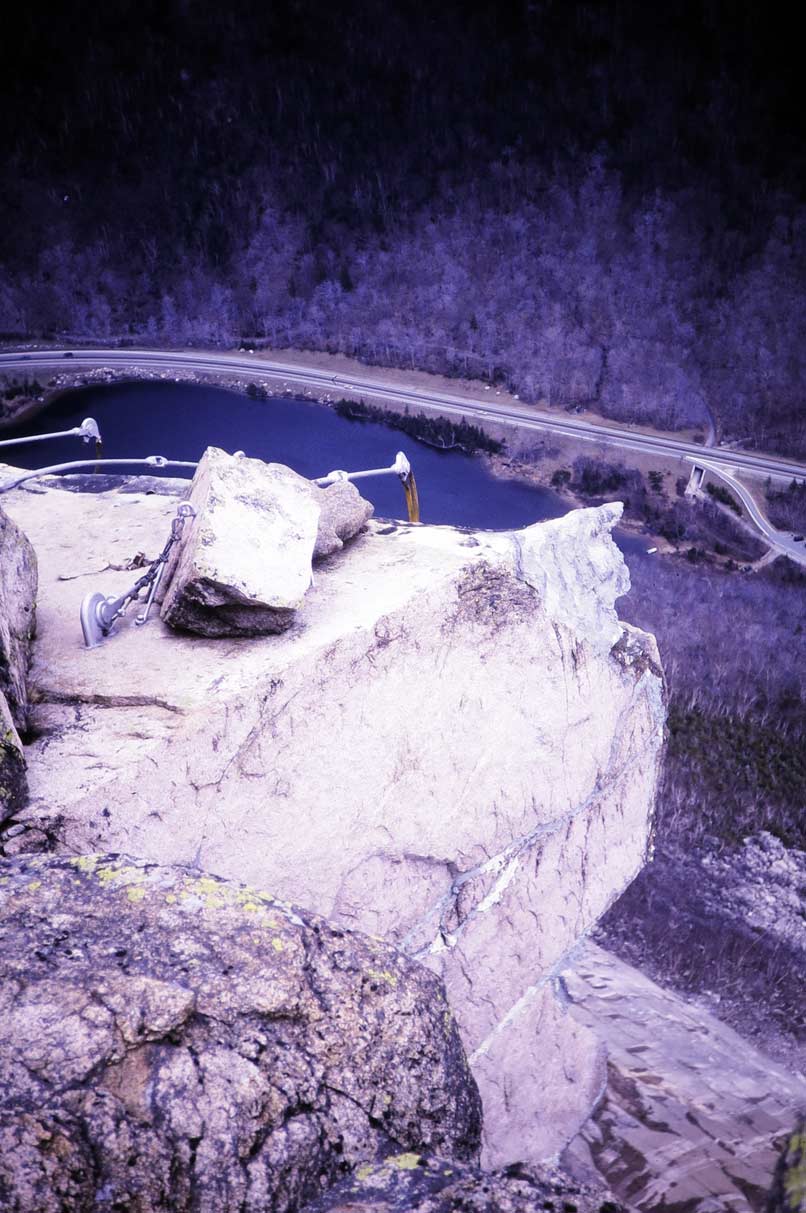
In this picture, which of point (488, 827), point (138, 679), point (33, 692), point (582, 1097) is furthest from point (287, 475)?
point (582, 1097)

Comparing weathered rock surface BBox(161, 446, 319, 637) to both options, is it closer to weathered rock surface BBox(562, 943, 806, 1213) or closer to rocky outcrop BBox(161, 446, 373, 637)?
rocky outcrop BBox(161, 446, 373, 637)

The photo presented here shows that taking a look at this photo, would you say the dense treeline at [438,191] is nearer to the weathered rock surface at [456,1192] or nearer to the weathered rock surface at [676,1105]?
the weathered rock surface at [676,1105]

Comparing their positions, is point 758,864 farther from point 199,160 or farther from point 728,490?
point 199,160

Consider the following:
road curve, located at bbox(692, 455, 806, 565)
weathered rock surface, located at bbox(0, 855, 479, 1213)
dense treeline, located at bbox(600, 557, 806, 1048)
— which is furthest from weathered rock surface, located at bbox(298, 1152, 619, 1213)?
road curve, located at bbox(692, 455, 806, 565)

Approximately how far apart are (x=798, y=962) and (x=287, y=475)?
3837mm

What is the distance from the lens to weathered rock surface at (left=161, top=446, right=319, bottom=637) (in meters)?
2.49

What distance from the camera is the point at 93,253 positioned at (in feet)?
27.2

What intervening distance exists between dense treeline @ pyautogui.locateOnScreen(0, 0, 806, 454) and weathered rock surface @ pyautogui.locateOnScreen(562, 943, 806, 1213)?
4969mm

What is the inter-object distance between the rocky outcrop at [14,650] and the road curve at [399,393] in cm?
545

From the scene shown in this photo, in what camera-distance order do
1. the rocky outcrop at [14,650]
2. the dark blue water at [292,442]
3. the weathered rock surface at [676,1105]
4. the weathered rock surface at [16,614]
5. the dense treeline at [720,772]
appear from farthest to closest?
1. the dark blue water at [292,442]
2. the dense treeline at [720,772]
3. the weathered rock surface at [676,1105]
4. the weathered rock surface at [16,614]
5. the rocky outcrop at [14,650]

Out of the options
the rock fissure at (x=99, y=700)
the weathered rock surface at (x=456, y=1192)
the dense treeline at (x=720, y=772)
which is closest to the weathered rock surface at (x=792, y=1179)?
the weathered rock surface at (x=456, y=1192)

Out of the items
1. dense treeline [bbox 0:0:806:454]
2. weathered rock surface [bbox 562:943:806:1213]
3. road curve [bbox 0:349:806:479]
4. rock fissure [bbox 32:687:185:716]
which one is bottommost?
weathered rock surface [bbox 562:943:806:1213]

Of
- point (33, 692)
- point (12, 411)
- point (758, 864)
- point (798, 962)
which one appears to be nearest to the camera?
point (33, 692)

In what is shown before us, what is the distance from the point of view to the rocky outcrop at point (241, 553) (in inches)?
98.3
